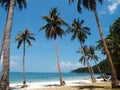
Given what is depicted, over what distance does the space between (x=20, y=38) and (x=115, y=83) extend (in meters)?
29.8

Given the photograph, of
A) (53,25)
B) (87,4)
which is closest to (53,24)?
(53,25)

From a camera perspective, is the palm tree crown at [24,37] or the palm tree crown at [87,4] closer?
the palm tree crown at [87,4]

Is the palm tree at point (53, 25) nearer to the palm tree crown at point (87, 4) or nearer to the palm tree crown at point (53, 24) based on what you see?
the palm tree crown at point (53, 24)

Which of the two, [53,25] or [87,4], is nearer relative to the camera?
[87,4]

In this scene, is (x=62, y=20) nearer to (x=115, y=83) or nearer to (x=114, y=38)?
(x=114, y=38)

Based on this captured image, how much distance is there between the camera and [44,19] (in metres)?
43.6

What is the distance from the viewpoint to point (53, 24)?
4356 centimetres

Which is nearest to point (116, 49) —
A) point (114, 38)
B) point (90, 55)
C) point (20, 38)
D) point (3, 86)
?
point (114, 38)

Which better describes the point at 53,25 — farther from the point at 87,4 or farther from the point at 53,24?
the point at 87,4

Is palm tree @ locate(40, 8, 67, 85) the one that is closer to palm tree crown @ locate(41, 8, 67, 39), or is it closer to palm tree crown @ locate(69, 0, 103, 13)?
palm tree crown @ locate(41, 8, 67, 39)

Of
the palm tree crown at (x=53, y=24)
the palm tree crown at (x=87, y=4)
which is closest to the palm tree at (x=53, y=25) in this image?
the palm tree crown at (x=53, y=24)

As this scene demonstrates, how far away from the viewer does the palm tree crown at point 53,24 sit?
43.1 m

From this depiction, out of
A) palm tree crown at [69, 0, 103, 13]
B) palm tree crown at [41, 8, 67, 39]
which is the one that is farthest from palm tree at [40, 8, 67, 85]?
palm tree crown at [69, 0, 103, 13]

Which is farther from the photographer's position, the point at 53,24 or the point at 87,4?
the point at 53,24
